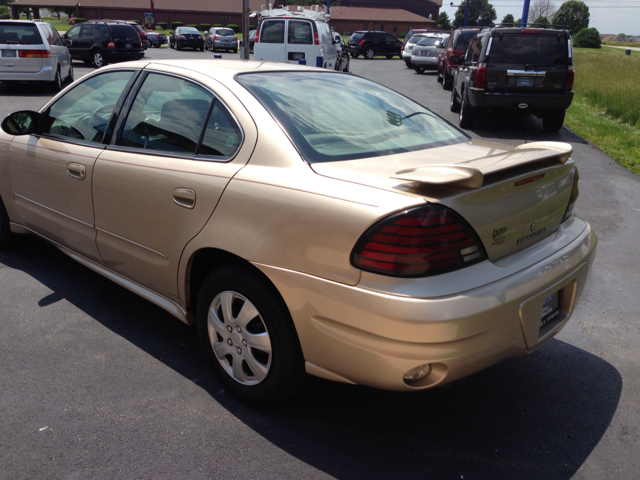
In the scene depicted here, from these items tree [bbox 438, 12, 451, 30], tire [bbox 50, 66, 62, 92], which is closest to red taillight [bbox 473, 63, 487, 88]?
tire [bbox 50, 66, 62, 92]

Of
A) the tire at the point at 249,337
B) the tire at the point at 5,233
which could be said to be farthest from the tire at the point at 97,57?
the tire at the point at 249,337

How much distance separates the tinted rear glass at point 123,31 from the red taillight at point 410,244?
944 inches

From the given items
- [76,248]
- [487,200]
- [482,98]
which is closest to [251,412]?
[487,200]

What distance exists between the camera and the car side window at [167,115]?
3.11 metres

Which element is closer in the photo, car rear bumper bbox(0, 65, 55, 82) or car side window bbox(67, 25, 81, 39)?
car rear bumper bbox(0, 65, 55, 82)

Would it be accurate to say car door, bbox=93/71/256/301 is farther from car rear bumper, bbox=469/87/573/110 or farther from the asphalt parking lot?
car rear bumper, bbox=469/87/573/110

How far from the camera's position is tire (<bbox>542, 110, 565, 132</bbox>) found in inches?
435

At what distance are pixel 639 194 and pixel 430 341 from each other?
6084 millimetres

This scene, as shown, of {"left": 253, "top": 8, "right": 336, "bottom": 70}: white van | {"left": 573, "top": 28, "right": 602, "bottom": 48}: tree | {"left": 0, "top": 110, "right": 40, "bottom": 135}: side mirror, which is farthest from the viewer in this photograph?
{"left": 573, "top": 28, "right": 602, "bottom": 48}: tree

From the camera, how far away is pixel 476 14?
110875 mm

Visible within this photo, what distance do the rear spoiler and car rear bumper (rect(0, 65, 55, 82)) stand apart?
14343 millimetres

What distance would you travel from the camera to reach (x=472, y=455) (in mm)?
2598

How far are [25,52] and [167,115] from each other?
43.1ft

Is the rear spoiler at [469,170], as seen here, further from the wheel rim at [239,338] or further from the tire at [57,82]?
the tire at [57,82]
